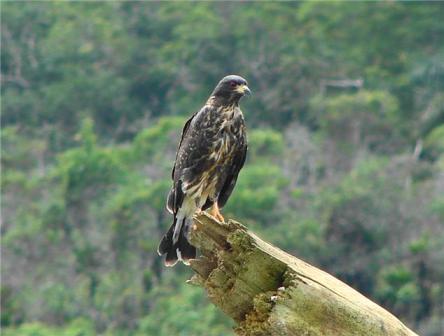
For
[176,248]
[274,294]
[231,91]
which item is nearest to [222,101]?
[231,91]

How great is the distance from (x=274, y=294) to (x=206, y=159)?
3.04 m

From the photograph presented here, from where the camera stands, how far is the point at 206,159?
919 cm

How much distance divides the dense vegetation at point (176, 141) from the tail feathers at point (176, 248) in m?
12.3

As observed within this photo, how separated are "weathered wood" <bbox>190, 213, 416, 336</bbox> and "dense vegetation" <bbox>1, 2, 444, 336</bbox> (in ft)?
49.5

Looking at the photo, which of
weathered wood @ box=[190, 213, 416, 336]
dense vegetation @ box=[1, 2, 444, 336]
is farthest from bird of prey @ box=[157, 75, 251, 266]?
dense vegetation @ box=[1, 2, 444, 336]

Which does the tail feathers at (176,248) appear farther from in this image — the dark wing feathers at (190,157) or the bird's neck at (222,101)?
the bird's neck at (222,101)

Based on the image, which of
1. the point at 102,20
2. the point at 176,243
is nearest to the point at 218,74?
the point at 102,20

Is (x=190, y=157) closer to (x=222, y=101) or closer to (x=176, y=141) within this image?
(x=222, y=101)

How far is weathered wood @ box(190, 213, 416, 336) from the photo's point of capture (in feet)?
20.3

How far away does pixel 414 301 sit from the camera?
81.5ft

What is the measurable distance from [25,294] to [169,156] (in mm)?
5163

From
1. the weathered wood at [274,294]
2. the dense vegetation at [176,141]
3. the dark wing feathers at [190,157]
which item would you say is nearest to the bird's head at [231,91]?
the dark wing feathers at [190,157]

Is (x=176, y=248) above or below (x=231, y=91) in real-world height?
below

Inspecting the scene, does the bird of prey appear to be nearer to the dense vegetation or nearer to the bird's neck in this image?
the bird's neck
